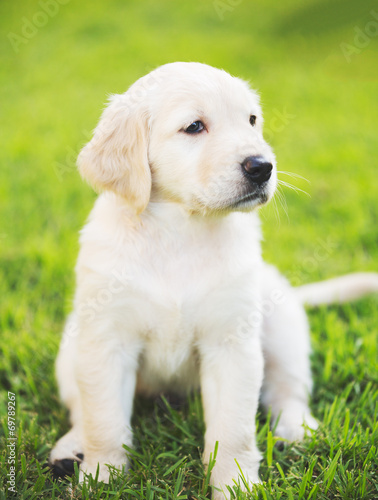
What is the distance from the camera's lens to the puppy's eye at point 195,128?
2.15m

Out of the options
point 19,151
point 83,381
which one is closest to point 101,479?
point 83,381

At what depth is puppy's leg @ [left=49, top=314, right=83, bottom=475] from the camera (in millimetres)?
2289

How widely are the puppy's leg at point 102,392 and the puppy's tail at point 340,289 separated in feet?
5.34

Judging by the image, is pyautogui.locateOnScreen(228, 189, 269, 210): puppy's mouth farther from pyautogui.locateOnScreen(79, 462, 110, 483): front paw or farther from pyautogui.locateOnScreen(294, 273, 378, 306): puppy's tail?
Result: pyautogui.locateOnScreen(294, 273, 378, 306): puppy's tail

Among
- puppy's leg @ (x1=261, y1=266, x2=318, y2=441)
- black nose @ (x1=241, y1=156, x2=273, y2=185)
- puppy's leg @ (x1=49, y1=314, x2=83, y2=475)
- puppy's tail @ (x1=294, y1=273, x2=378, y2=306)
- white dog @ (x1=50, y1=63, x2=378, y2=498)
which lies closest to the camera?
black nose @ (x1=241, y1=156, x2=273, y2=185)

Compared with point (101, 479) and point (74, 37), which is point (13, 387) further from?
point (74, 37)

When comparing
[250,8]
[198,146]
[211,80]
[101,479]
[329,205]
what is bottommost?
[101,479]

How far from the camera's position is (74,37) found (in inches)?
378

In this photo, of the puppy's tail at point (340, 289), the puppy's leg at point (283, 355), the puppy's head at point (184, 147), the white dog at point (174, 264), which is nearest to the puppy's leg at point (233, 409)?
the white dog at point (174, 264)

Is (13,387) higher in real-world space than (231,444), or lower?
lower

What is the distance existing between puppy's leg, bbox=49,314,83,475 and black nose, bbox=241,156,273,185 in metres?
1.05

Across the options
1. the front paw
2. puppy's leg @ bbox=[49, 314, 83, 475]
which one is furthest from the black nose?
the front paw

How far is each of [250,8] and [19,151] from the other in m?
7.45

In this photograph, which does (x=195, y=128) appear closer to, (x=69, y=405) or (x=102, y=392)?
(x=102, y=392)
